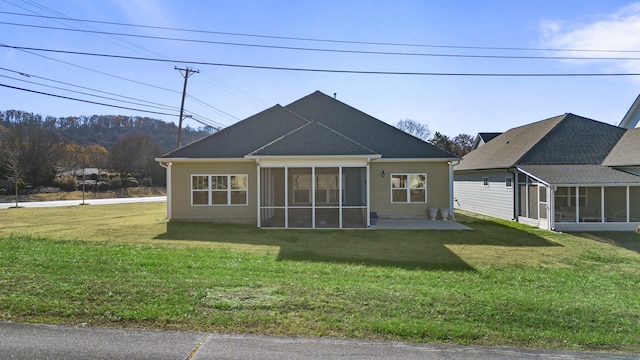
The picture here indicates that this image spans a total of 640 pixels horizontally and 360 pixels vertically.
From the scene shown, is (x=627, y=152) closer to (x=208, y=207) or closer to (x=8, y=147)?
(x=208, y=207)

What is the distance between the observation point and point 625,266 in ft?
31.3

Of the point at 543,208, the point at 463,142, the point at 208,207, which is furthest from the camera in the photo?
the point at 463,142

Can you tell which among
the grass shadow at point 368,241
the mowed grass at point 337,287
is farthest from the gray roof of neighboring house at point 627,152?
the mowed grass at point 337,287

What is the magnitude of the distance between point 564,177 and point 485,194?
17.9 feet

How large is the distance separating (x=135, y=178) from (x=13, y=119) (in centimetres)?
1570

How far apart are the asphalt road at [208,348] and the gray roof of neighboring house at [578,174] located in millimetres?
13901

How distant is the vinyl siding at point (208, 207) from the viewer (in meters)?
16.8

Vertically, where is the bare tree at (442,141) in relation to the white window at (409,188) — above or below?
above

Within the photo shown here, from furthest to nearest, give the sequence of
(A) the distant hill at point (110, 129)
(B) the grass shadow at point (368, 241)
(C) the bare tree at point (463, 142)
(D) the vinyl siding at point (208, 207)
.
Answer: (A) the distant hill at point (110, 129), (C) the bare tree at point (463, 142), (D) the vinyl siding at point (208, 207), (B) the grass shadow at point (368, 241)

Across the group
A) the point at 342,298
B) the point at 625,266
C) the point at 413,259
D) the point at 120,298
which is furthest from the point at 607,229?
the point at 120,298

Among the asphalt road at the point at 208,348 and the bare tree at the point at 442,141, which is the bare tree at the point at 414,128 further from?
the asphalt road at the point at 208,348

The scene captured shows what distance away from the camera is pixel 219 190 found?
55.5 ft

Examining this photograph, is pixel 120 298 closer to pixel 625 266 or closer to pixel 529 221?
pixel 625 266

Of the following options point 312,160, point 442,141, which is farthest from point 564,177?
point 442,141
